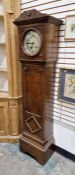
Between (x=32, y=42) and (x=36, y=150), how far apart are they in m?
1.35

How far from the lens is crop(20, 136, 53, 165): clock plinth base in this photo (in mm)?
2080

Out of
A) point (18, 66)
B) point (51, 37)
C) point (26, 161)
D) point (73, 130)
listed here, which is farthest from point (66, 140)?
point (51, 37)

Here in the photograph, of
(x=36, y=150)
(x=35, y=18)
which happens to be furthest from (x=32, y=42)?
(x=36, y=150)

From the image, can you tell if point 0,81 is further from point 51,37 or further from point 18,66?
point 51,37

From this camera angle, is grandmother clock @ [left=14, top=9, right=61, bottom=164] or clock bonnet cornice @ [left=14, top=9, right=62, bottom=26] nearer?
clock bonnet cornice @ [left=14, top=9, right=62, bottom=26]

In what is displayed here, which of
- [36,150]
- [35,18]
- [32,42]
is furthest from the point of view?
Answer: [36,150]

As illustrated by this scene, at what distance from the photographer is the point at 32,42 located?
5.97 ft

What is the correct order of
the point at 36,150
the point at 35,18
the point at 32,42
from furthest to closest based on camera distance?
the point at 36,150 < the point at 32,42 < the point at 35,18

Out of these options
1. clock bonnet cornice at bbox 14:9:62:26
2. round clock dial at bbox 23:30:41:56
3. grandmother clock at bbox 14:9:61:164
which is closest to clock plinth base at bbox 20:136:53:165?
grandmother clock at bbox 14:9:61:164

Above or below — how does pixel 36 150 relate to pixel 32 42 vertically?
below

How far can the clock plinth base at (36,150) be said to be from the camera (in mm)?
2080

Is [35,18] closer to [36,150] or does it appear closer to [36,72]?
[36,72]

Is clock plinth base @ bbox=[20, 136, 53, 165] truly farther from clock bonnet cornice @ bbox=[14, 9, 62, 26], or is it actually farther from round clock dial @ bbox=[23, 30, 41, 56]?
clock bonnet cornice @ bbox=[14, 9, 62, 26]

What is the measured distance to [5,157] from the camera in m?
2.25
